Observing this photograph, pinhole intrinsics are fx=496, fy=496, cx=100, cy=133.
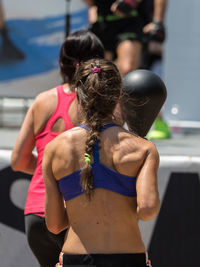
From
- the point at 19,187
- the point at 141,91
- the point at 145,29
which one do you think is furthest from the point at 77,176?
the point at 145,29

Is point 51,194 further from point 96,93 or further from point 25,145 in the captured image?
point 25,145

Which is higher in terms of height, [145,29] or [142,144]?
[142,144]

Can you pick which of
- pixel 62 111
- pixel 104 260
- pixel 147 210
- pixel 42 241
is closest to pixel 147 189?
pixel 147 210

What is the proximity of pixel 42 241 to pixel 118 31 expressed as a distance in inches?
85.7

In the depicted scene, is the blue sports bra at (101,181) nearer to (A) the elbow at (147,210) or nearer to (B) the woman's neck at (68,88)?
(A) the elbow at (147,210)

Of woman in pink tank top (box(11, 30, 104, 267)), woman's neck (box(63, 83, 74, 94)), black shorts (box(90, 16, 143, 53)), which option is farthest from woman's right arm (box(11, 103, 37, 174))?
black shorts (box(90, 16, 143, 53))

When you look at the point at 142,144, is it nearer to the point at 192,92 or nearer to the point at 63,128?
the point at 63,128

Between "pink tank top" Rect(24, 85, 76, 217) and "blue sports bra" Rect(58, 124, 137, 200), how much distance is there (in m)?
0.50

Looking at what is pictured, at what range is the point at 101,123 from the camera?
5.38 feet

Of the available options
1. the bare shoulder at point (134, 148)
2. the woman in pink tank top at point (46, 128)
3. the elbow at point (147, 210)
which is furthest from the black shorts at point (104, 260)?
the woman in pink tank top at point (46, 128)

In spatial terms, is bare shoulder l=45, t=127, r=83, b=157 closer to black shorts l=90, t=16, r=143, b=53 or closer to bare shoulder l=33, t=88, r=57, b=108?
bare shoulder l=33, t=88, r=57, b=108

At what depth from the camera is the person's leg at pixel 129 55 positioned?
147 inches

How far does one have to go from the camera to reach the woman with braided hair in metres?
1.57

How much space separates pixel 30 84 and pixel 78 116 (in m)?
2.78
